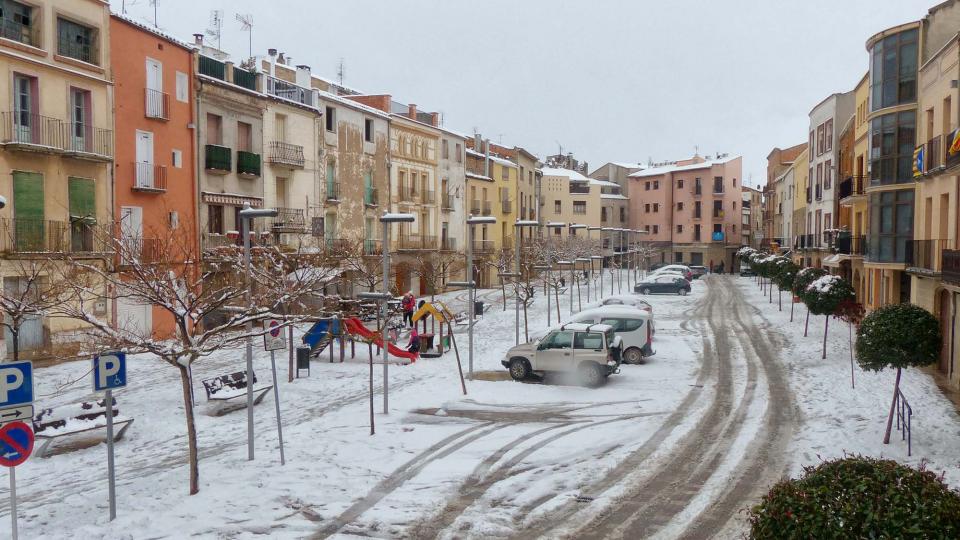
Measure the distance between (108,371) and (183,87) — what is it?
81.0 ft

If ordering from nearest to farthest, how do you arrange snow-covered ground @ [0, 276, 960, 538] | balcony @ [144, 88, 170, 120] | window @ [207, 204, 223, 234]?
snow-covered ground @ [0, 276, 960, 538] → balcony @ [144, 88, 170, 120] → window @ [207, 204, 223, 234]

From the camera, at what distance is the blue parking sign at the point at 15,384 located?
9.63 metres

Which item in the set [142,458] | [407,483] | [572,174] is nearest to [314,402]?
[142,458]

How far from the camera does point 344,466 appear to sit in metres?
14.7

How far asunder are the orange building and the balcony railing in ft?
85.8

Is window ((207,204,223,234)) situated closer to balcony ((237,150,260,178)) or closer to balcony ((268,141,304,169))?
balcony ((237,150,260,178))

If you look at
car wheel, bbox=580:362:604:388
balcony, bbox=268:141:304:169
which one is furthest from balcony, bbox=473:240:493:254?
car wheel, bbox=580:362:604:388

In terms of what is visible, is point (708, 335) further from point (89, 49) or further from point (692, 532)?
point (89, 49)

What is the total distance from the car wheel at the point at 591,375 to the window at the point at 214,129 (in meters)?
21.7

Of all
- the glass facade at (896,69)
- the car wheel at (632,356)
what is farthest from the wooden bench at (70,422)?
the glass facade at (896,69)

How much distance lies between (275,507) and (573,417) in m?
8.62

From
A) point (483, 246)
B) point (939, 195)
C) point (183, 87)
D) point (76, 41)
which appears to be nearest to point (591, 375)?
point (939, 195)

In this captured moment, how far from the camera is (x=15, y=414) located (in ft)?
31.9

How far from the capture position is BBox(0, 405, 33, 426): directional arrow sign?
9633 mm
